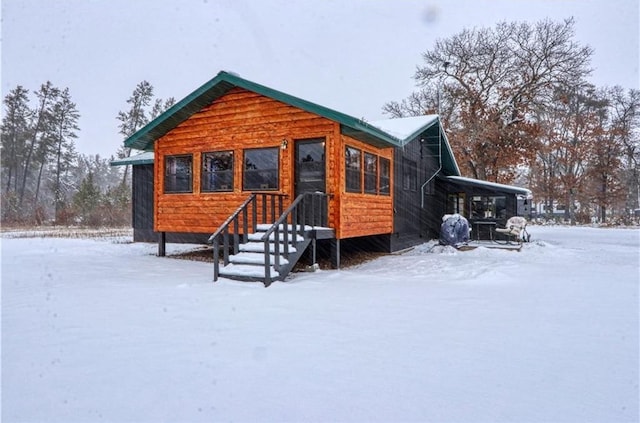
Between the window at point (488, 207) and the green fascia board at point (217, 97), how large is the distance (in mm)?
7490

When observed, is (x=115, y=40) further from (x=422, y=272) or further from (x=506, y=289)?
(x=506, y=289)

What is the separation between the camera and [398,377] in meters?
3.01

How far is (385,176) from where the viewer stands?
1116 cm

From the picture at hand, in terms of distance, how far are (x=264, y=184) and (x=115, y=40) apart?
733 inches

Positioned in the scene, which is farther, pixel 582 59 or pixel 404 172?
pixel 582 59

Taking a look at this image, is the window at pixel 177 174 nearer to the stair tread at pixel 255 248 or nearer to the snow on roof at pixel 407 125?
the stair tread at pixel 255 248

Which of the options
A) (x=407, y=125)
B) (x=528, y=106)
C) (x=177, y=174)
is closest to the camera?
(x=177, y=174)

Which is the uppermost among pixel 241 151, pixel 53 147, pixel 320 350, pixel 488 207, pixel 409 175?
pixel 53 147

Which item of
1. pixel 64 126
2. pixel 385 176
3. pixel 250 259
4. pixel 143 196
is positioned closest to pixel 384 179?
pixel 385 176

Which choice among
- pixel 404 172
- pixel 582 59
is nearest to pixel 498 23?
pixel 582 59

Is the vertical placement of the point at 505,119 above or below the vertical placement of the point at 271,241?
above

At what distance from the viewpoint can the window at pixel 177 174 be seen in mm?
10312

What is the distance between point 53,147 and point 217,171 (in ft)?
103

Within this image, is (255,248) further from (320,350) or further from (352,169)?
(320,350)
